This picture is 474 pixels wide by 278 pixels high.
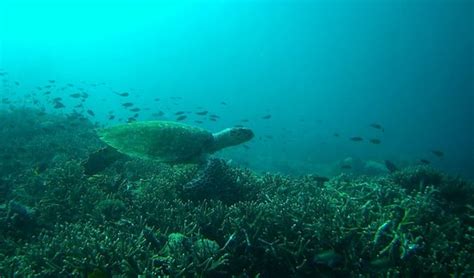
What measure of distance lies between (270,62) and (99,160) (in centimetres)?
13594

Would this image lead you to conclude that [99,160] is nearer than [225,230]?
No

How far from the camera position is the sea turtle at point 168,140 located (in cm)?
812

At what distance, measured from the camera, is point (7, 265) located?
4.89 m

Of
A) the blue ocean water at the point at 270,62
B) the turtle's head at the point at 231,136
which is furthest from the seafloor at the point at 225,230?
the blue ocean water at the point at 270,62

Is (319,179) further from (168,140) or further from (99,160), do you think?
(99,160)

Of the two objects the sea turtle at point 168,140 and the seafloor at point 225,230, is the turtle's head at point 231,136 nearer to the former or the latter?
the sea turtle at point 168,140

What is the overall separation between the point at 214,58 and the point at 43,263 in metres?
144

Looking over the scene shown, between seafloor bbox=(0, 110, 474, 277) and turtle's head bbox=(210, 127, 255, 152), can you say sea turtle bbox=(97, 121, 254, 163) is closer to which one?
turtle's head bbox=(210, 127, 255, 152)

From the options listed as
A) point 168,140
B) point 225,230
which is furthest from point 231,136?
point 225,230

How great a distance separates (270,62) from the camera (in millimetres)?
140250

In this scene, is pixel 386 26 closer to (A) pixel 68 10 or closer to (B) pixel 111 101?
(B) pixel 111 101

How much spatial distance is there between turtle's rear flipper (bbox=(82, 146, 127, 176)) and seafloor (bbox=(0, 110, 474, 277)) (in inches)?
20.5

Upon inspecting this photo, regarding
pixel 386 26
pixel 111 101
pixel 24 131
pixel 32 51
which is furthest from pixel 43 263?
pixel 32 51

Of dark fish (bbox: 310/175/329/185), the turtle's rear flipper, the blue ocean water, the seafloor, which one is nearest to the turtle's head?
the seafloor
